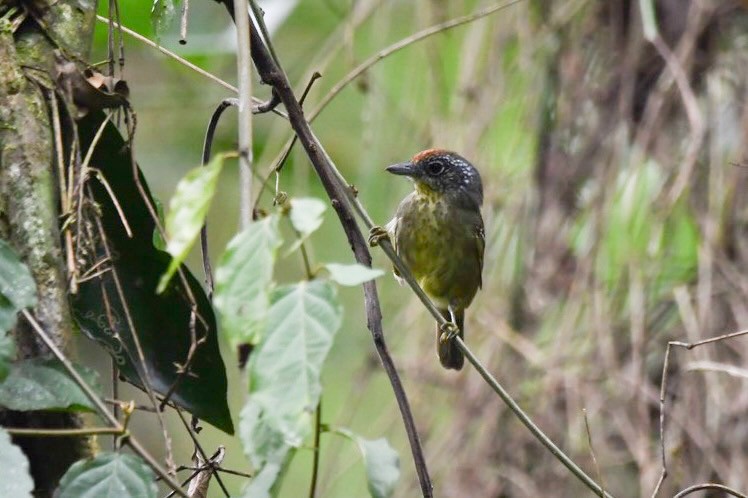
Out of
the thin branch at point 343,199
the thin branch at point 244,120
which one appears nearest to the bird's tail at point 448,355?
the thin branch at point 343,199

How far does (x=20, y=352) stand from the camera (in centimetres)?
178

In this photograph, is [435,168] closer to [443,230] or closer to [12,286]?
[443,230]

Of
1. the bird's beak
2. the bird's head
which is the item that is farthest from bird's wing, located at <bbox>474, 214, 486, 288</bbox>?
the bird's beak

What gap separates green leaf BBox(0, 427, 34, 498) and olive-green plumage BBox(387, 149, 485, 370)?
2.34m

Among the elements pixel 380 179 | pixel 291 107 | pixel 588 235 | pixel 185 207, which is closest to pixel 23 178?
pixel 291 107

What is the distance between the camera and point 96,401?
5.19 feet

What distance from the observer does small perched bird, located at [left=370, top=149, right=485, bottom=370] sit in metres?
3.85

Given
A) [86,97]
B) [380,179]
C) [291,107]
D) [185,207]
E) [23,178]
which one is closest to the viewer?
[185,207]

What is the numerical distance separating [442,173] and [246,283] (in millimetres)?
2623

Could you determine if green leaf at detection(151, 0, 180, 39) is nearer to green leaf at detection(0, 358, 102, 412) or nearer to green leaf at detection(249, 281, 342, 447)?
green leaf at detection(0, 358, 102, 412)

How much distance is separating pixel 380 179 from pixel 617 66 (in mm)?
1090

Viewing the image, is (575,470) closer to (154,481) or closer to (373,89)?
(154,481)

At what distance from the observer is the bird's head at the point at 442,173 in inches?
151

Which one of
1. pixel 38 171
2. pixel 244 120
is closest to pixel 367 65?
pixel 38 171
